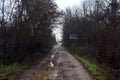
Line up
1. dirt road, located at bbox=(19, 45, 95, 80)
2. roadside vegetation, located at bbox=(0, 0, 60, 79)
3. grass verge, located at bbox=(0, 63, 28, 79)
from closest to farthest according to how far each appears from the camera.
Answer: dirt road, located at bbox=(19, 45, 95, 80) → grass verge, located at bbox=(0, 63, 28, 79) → roadside vegetation, located at bbox=(0, 0, 60, 79)

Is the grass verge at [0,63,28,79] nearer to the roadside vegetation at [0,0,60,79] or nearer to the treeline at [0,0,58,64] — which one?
the roadside vegetation at [0,0,60,79]

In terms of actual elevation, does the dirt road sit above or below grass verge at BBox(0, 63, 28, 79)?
below

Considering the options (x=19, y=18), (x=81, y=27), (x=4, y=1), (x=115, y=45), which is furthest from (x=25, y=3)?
(x=81, y=27)

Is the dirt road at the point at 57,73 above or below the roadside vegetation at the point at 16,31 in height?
below

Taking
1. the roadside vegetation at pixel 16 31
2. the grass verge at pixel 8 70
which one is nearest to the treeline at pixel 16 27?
the roadside vegetation at pixel 16 31

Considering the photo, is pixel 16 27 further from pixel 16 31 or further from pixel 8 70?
pixel 8 70

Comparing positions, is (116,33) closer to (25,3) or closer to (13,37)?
(13,37)

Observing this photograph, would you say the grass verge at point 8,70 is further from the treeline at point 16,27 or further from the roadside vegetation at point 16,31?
the treeline at point 16,27

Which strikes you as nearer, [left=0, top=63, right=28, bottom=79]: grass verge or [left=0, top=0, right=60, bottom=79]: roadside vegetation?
[left=0, top=63, right=28, bottom=79]: grass verge

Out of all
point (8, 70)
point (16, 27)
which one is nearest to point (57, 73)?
point (8, 70)

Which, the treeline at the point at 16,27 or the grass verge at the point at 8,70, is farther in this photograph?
the treeline at the point at 16,27

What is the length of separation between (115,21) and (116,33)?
5.24 feet

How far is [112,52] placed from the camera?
18766mm

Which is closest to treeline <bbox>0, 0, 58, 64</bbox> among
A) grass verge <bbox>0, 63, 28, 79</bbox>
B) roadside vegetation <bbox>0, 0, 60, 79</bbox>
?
roadside vegetation <bbox>0, 0, 60, 79</bbox>
